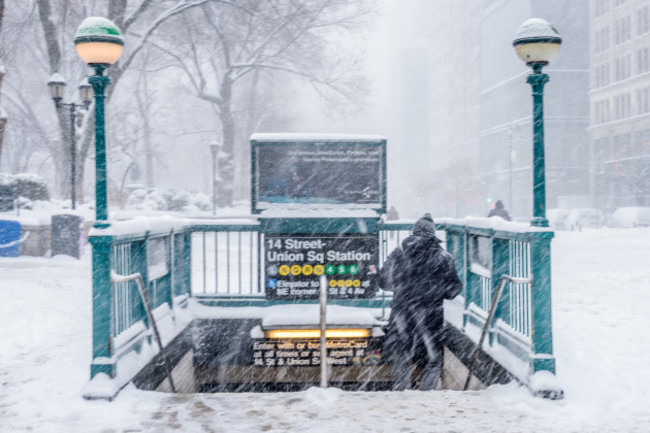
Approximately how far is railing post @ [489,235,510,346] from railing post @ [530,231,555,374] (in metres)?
1.07

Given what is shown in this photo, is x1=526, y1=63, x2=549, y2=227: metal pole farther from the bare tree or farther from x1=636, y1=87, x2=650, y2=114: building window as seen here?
x1=636, y1=87, x2=650, y2=114: building window

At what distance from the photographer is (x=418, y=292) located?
735cm

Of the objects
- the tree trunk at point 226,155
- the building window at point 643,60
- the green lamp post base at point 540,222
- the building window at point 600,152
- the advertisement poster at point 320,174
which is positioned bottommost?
the green lamp post base at point 540,222

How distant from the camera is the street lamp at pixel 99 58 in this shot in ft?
20.8

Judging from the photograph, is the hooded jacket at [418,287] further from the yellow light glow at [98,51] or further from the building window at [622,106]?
the building window at [622,106]

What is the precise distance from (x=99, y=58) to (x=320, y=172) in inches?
124

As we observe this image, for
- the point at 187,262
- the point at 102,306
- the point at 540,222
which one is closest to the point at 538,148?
the point at 540,222

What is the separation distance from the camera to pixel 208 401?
5918mm

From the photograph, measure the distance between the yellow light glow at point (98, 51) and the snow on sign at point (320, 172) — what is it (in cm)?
240

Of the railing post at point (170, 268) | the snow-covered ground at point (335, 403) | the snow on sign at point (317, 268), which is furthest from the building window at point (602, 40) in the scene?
the railing post at point (170, 268)

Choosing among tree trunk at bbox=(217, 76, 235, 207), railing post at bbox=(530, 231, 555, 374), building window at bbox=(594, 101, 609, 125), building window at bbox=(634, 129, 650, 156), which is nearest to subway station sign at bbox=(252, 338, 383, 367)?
railing post at bbox=(530, 231, 555, 374)

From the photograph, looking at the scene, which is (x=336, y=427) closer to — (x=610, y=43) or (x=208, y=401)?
(x=208, y=401)

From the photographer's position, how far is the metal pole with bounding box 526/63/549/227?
6.39 m

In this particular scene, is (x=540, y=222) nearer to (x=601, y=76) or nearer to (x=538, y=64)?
(x=538, y=64)
